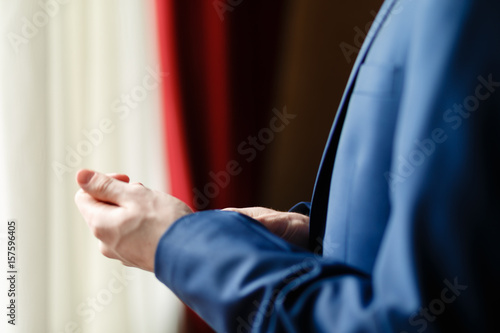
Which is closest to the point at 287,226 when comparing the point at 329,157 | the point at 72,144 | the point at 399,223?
the point at 329,157

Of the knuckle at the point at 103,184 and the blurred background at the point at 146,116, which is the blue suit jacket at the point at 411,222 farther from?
the blurred background at the point at 146,116

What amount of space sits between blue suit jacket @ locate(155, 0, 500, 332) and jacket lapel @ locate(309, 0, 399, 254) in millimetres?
35

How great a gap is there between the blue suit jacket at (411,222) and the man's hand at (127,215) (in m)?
0.05

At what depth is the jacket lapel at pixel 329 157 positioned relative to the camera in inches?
21.1

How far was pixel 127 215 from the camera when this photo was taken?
55 centimetres

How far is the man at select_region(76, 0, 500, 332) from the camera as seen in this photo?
0.42m

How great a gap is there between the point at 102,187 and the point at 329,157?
0.25m

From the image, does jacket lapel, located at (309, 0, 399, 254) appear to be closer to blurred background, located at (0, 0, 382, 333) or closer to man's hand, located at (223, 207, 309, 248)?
man's hand, located at (223, 207, 309, 248)

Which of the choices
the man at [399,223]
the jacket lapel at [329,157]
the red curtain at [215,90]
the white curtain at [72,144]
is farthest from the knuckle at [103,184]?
the red curtain at [215,90]

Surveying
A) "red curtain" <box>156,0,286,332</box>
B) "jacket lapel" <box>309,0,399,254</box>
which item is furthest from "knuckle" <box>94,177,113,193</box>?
"red curtain" <box>156,0,286,332</box>

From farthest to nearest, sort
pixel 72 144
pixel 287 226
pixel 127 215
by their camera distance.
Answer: pixel 72 144 → pixel 287 226 → pixel 127 215

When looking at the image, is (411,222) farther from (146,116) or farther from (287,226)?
(146,116)

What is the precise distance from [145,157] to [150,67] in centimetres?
21

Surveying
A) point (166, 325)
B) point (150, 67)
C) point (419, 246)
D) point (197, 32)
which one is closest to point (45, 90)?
point (150, 67)
